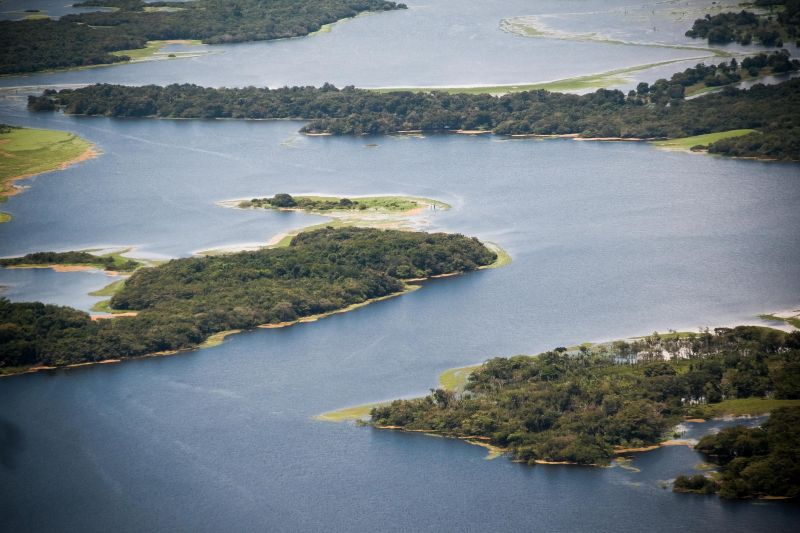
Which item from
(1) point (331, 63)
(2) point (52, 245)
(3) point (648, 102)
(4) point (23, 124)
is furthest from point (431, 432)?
(1) point (331, 63)

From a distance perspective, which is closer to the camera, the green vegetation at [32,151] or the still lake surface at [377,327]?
the still lake surface at [377,327]

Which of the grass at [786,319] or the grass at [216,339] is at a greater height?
the grass at [786,319]

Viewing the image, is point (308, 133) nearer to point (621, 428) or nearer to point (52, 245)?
point (52, 245)

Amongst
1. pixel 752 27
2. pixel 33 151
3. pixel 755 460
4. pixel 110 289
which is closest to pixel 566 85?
pixel 752 27

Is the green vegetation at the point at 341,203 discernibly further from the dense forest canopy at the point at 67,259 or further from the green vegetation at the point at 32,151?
the green vegetation at the point at 32,151

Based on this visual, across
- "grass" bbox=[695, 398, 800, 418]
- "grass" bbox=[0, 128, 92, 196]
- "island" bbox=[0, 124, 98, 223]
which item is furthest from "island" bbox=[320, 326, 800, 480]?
"grass" bbox=[0, 128, 92, 196]

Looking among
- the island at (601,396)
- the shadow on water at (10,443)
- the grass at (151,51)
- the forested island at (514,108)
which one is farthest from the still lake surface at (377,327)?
the grass at (151,51)
